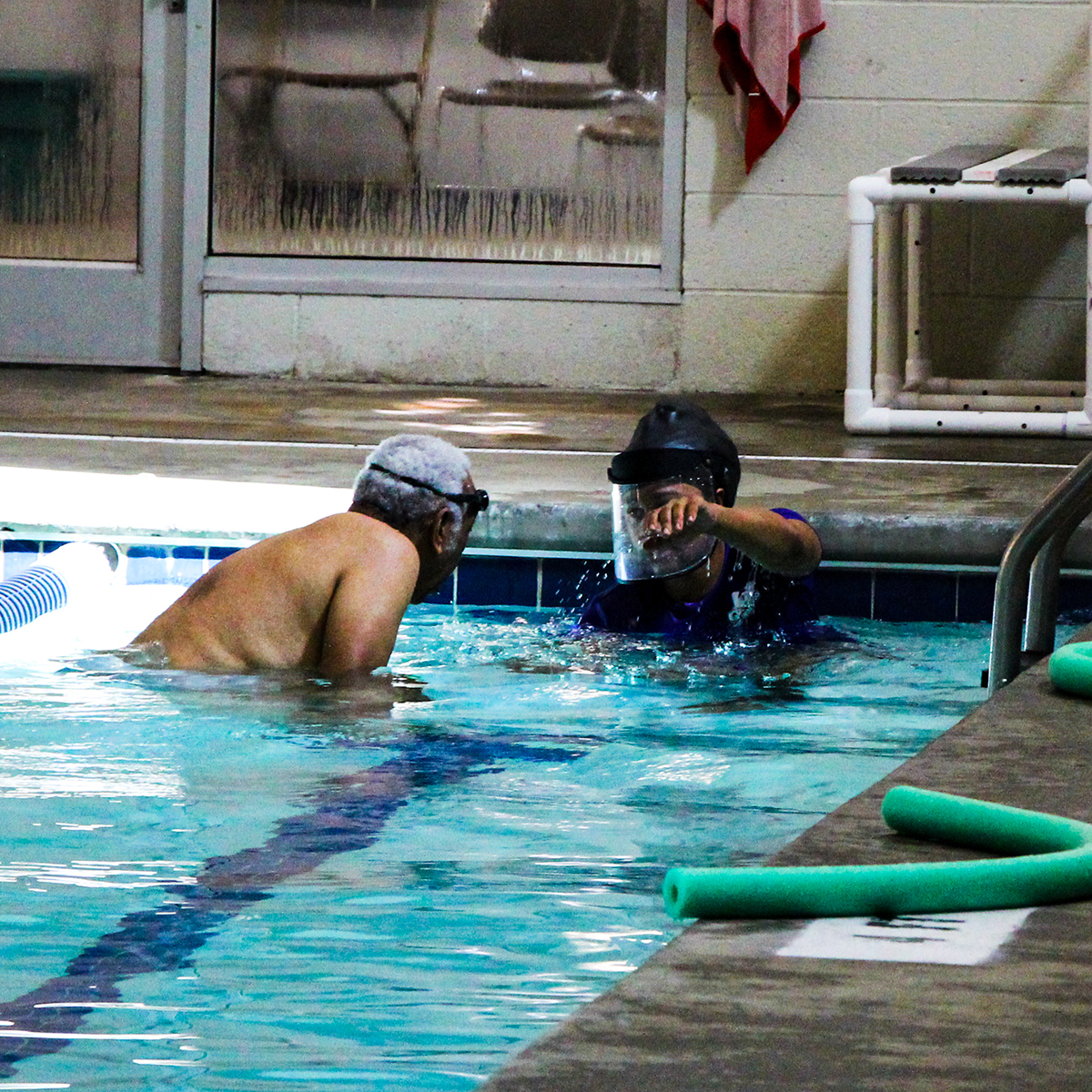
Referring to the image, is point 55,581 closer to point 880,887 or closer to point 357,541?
point 357,541

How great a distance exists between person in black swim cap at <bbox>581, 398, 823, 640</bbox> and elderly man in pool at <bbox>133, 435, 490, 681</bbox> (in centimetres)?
34

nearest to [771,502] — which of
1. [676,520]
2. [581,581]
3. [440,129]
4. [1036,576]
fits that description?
[581,581]

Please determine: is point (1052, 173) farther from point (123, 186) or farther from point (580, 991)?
point (580, 991)

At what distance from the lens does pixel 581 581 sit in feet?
15.5

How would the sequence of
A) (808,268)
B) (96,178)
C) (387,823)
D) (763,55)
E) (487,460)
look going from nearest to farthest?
(387,823), (487,460), (763,55), (808,268), (96,178)

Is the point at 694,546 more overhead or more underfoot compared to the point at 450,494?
more underfoot

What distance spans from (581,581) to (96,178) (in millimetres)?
4130

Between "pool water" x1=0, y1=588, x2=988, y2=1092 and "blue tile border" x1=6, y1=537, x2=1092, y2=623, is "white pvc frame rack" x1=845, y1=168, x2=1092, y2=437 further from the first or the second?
"pool water" x1=0, y1=588, x2=988, y2=1092

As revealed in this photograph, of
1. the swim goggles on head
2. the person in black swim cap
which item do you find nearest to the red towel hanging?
the person in black swim cap

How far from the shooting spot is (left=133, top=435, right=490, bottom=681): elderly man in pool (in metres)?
3.54

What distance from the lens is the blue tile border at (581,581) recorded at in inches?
179

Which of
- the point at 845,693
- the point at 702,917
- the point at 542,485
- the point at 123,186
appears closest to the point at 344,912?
the point at 702,917

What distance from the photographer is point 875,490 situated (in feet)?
16.1

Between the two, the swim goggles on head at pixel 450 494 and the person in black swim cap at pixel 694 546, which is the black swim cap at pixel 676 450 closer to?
the person in black swim cap at pixel 694 546
